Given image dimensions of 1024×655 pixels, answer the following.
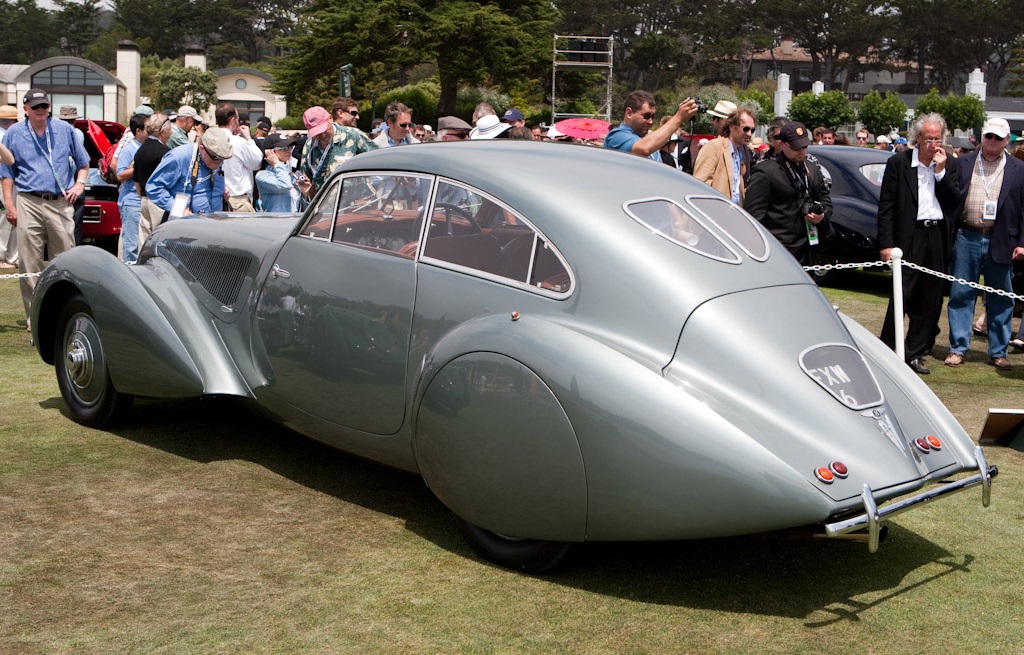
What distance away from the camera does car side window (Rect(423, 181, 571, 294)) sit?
4320 mm

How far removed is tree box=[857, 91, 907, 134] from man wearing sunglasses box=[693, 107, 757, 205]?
174 feet

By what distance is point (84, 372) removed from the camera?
6.27 metres

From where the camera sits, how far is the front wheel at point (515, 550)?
429cm

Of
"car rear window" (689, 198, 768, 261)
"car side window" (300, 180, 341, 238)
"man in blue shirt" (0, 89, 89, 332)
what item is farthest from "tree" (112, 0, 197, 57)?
"car rear window" (689, 198, 768, 261)

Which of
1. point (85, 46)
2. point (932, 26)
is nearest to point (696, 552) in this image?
point (932, 26)

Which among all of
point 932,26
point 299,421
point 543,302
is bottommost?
point 299,421

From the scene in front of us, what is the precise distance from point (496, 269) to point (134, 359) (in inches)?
92.4

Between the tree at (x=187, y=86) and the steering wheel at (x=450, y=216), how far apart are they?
8359 cm

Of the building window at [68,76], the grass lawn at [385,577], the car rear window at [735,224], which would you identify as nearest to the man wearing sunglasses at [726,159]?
the grass lawn at [385,577]

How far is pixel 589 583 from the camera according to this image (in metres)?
4.30

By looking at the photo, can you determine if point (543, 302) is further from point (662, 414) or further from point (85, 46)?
point (85, 46)

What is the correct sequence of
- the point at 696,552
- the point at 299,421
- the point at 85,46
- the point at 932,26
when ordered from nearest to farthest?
the point at 696,552, the point at 299,421, the point at 932,26, the point at 85,46

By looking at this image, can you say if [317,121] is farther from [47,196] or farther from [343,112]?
[47,196]

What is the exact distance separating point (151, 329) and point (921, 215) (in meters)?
5.76
